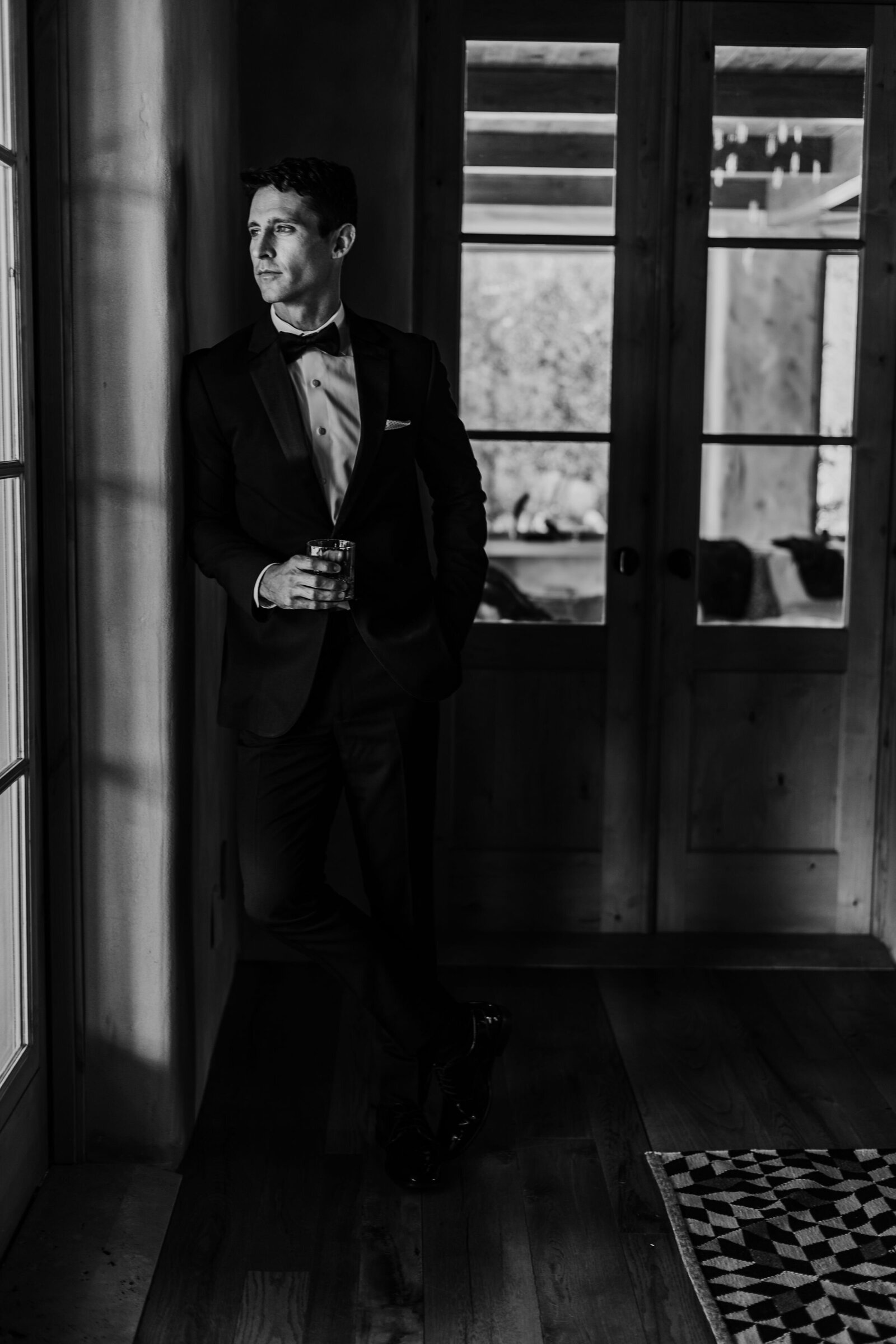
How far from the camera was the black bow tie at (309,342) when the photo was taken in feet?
8.50

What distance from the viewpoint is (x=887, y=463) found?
387 centimetres

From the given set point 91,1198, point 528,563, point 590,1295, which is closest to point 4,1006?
point 91,1198

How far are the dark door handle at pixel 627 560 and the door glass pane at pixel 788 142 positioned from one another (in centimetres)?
86

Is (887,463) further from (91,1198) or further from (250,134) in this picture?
(91,1198)

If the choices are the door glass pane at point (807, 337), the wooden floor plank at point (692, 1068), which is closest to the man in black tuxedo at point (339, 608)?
the wooden floor plank at point (692, 1068)

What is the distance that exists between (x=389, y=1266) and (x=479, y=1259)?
0.51ft

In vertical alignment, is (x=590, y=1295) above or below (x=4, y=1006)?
below

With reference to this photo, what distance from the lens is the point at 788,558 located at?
3957mm

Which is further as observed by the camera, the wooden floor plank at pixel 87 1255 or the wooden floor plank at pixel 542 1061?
the wooden floor plank at pixel 542 1061

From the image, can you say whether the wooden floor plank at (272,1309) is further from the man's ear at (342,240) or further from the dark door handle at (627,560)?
the dark door handle at (627,560)

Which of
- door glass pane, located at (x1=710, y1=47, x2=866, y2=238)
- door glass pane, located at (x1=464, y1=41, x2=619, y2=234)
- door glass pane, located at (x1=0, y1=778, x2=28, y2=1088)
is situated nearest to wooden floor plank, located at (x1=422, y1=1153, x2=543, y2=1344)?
door glass pane, located at (x1=0, y1=778, x2=28, y2=1088)

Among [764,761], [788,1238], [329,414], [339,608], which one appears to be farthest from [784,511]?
[788,1238]

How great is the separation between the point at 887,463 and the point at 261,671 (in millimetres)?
2036

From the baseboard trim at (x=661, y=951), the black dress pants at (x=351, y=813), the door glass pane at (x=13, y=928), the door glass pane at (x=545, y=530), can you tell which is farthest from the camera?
the door glass pane at (x=545, y=530)
